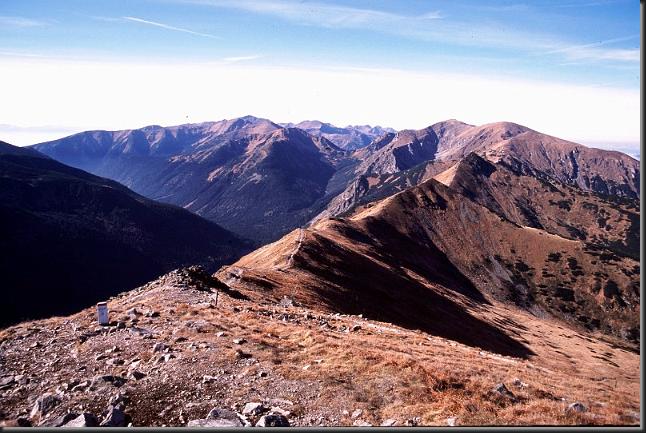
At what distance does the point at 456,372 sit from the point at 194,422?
1291 cm

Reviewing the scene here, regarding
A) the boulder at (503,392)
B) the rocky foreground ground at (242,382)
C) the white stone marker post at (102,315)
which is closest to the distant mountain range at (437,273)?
the white stone marker post at (102,315)

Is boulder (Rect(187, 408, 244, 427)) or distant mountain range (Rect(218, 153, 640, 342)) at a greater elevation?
boulder (Rect(187, 408, 244, 427))

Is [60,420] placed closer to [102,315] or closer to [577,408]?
[102,315]

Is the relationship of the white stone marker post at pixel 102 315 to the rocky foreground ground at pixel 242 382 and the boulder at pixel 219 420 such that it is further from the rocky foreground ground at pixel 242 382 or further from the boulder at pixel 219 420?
the boulder at pixel 219 420

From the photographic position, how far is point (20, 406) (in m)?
16.0

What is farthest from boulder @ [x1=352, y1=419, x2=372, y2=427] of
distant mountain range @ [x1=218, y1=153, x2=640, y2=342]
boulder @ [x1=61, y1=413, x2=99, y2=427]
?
distant mountain range @ [x1=218, y1=153, x2=640, y2=342]

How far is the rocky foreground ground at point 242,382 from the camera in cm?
1582

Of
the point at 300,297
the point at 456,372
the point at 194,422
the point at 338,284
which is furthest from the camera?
the point at 338,284

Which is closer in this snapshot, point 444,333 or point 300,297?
point 300,297

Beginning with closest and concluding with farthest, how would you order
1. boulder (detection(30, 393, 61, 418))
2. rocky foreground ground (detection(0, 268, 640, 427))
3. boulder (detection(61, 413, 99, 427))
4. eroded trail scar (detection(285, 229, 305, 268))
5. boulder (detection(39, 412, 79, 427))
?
boulder (detection(61, 413, 99, 427)) → boulder (detection(39, 412, 79, 427)) → boulder (detection(30, 393, 61, 418)) → rocky foreground ground (detection(0, 268, 640, 427)) → eroded trail scar (detection(285, 229, 305, 268))

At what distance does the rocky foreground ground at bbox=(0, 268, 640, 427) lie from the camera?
Result: 15820mm

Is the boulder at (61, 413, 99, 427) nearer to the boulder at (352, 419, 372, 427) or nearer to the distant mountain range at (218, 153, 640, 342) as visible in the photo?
the boulder at (352, 419, 372, 427)

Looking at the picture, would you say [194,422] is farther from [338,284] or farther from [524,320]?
[524,320]

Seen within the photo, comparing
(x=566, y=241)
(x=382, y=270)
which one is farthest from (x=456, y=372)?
(x=566, y=241)
